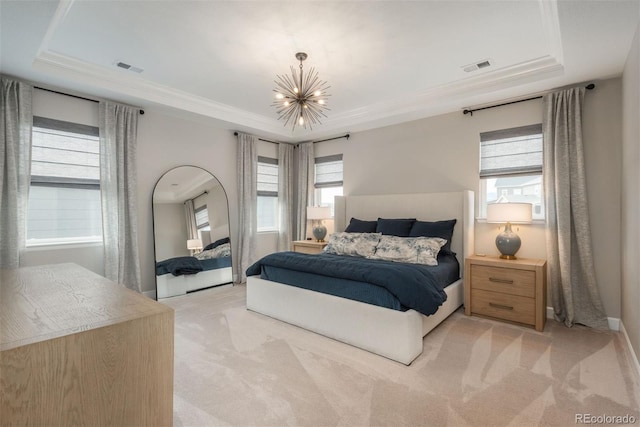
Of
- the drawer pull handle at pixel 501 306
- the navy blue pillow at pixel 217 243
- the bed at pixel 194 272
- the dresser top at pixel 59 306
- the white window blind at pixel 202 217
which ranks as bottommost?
the drawer pull handle at pixel 501 306

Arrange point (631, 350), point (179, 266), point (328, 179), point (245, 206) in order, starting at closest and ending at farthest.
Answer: point (631, 350) → point (179, 266) → point (245, 206) → point (328, 179)

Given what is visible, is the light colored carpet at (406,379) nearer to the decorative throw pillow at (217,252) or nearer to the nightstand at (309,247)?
the decorative throw pillow at (217,252)

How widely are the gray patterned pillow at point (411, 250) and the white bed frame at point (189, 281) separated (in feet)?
7.68

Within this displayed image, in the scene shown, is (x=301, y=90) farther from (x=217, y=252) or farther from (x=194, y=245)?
(x=217, y=252)

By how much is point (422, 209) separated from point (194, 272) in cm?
321

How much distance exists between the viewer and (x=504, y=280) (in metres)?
3.19

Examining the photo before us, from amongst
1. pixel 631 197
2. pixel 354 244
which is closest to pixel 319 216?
pixel 354 244

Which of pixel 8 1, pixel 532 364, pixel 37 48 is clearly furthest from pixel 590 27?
pixel 37 48

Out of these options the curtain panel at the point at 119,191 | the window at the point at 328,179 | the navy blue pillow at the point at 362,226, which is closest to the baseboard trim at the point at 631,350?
the navy blue pillow at the point at 362,226

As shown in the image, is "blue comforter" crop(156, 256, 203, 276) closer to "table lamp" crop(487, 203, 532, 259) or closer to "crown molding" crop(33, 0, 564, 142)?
"crown molding" crop(33, 0, 564, 142)

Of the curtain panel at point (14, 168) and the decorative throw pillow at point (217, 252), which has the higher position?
the curtain panel at point (14, 168)

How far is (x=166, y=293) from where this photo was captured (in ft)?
13.4

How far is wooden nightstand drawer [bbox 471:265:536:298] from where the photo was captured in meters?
3.05

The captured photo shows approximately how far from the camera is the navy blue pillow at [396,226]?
4.02 m
